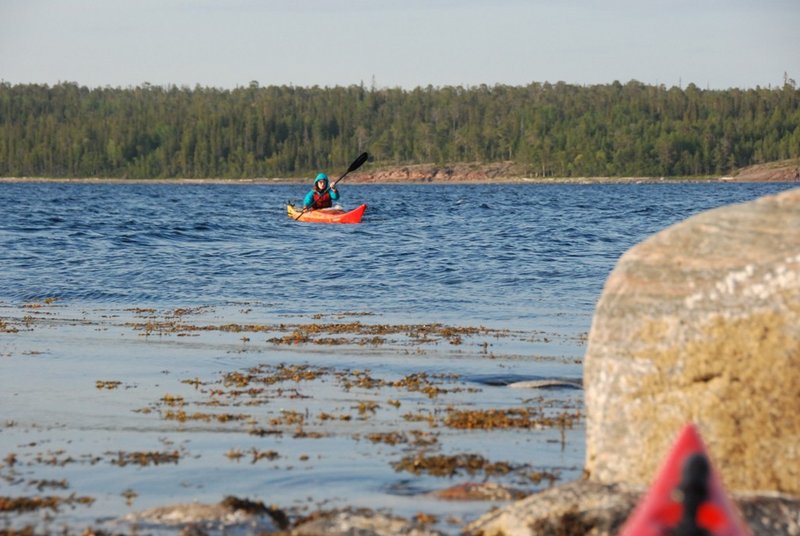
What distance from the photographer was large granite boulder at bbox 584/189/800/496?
21.8 ft

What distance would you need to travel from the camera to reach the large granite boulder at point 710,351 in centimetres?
664

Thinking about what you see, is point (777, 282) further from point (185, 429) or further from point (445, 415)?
point (185, 429)

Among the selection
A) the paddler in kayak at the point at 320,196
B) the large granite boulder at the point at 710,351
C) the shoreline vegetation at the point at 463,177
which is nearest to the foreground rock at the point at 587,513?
the large granite boulder at the point at 710,351

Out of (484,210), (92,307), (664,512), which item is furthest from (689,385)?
(484,210)

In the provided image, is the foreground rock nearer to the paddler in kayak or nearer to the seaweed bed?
the seaweed bed

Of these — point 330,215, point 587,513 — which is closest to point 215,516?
point 587,513

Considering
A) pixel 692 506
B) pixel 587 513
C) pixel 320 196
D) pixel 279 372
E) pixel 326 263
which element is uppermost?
pixel 692 506

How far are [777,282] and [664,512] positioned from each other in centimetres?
304

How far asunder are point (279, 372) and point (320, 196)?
104 feet

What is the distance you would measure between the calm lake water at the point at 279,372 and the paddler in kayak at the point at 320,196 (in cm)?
1334

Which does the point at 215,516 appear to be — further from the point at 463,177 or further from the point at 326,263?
the point at 463,177

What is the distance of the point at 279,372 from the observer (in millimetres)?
12430

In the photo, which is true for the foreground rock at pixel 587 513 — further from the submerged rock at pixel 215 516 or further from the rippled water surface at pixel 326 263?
the rippled water surface at pixel 326 263

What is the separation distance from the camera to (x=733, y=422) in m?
6.79
